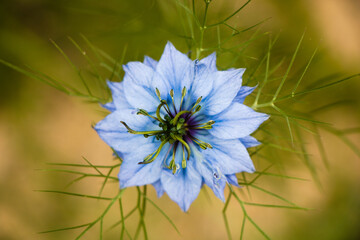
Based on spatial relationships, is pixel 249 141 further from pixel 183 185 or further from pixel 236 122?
pixel 183 185

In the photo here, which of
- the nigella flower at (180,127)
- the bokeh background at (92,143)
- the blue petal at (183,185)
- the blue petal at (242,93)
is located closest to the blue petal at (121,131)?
the nigella flower at (180,127)

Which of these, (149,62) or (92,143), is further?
(92,143)

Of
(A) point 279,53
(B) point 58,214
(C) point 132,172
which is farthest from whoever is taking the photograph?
(B) point 58,214

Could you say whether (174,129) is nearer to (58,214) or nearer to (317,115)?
(317,115)

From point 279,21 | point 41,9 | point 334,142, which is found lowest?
point 334,142

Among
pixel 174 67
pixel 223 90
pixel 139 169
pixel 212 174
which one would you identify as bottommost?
pixel 212 174

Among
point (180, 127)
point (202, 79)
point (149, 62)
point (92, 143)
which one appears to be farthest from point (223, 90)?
point (92, 143)

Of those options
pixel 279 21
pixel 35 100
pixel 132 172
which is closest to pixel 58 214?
pixel 35 100
